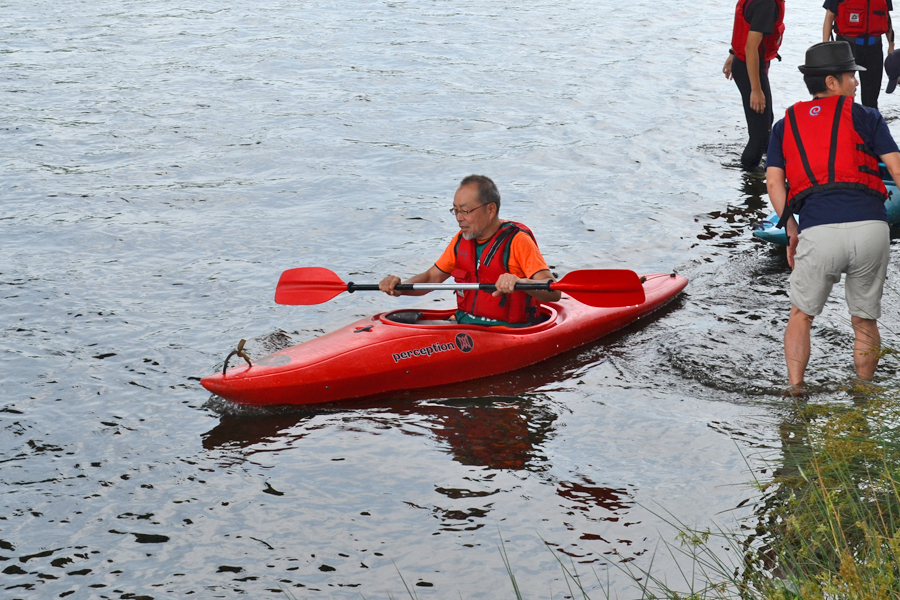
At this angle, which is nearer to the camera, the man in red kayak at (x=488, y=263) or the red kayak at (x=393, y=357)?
the red kayak at (x=393, y=357)

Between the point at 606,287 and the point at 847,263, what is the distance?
1.21m

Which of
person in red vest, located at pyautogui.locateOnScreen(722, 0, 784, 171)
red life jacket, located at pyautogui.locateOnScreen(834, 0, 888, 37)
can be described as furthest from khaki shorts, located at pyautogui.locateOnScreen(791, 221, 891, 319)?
red life jacket, located at pyautogui.locateOnScreen(834, 0, 888, 37)

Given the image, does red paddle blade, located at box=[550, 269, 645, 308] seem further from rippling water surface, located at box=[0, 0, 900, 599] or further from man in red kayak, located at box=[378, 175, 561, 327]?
rippling water surface, located at box=[0, 0, 900, 599]

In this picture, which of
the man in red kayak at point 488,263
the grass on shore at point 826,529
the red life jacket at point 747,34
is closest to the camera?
the grass on shore at point 826,529

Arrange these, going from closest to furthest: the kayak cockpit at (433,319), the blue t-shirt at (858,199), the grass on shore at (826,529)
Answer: the grass on shore at (826,529), the blue t-shirt at (858,199), the kayak cockpit at (433,319)

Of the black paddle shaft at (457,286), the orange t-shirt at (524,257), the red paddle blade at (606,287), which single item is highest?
the orange t-shirt at (524,257)

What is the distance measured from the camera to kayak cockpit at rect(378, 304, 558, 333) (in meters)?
4.92

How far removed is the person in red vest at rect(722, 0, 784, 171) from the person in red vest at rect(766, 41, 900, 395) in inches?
117

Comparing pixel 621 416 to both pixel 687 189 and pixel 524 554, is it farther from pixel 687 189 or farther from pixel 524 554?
pixel 687 189

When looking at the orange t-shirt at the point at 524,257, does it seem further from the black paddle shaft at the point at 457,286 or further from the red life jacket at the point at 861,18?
the red life jacket at the point at 861,18

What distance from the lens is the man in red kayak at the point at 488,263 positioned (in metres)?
4.65

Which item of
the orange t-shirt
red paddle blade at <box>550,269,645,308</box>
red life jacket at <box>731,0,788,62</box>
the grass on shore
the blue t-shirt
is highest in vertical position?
red life jacket at <box>731,0,788,62</box>

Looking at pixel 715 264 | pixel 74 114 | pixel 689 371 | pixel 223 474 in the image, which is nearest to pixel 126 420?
pixel 223 474

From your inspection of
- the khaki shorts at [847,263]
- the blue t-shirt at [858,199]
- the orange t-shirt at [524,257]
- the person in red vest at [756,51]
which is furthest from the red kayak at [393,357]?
the person in red vest at [756,51]
